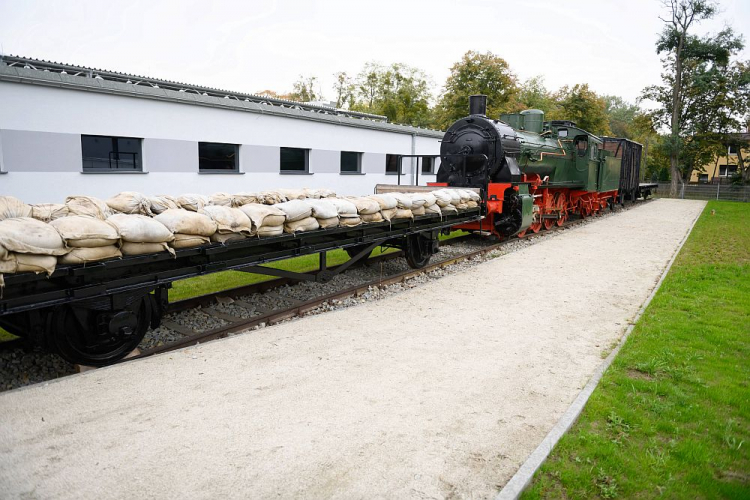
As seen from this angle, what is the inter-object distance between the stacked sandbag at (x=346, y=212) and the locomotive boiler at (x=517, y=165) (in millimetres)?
5106

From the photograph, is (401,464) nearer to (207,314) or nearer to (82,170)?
(207,314)

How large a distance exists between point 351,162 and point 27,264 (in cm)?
1659

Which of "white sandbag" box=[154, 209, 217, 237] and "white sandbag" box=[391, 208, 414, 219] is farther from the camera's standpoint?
"white sandbag" box=[391, 208, 414, 219]

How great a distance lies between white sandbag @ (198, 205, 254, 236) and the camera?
5.41 meters

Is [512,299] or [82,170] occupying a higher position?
[82,170]

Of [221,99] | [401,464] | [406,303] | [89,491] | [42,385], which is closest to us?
[89,491]

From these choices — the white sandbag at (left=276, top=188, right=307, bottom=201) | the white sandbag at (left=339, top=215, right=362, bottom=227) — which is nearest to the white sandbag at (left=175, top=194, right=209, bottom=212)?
the white sandbag at (left=276, top=188, right=307, bottom=201)

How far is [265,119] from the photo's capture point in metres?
15.6

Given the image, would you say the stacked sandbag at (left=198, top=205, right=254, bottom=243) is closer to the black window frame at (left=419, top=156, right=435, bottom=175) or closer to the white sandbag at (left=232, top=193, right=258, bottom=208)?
the white sandbag at (left=232, top=193, right=258, bottom=208)

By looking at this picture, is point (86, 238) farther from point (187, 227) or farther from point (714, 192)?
point (714, 192)

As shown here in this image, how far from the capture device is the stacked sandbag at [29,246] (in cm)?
377

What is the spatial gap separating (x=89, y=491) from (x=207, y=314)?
3.97m

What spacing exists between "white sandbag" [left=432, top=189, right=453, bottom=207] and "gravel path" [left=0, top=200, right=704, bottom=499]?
122 inches

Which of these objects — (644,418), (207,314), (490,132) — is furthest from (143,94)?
(644,418)
